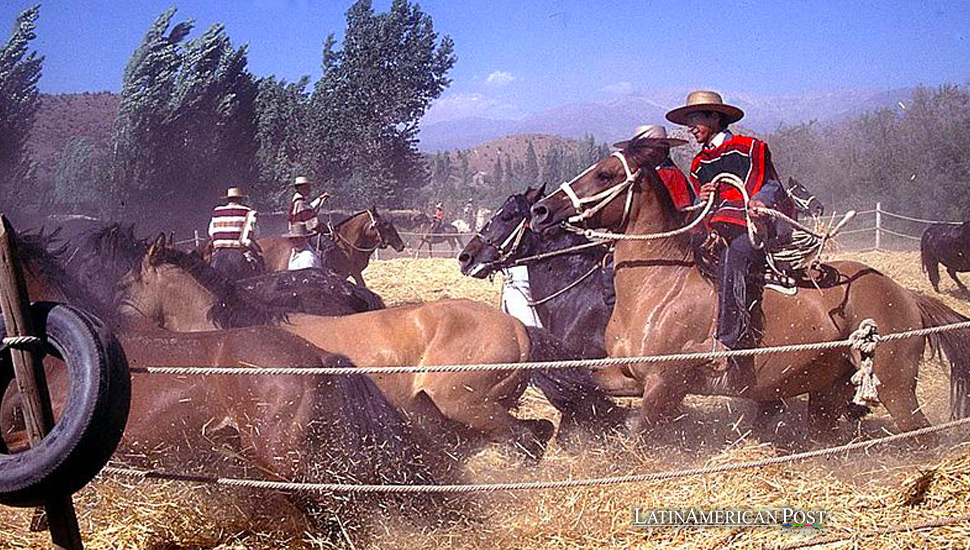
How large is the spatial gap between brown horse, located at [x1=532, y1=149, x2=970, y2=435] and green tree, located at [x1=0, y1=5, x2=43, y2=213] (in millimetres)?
22119

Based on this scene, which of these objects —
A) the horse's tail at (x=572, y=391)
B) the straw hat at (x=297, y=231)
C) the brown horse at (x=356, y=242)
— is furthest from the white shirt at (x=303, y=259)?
the horse's tail at (x=572, y=391)

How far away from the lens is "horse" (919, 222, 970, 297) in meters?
13.6

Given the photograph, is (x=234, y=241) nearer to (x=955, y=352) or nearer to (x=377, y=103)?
(x=955, y=352)

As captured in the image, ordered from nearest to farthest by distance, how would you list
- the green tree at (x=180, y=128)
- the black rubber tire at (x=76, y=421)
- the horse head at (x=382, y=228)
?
the black rubber tire at (x=76, y=421)
the horse head at (x=382, y=228)
the green tree at (x=180, y=128)

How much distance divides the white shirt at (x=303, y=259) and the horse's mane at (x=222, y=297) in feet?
14.5

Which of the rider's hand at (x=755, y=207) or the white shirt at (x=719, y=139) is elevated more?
the white shirt at (x=719, y=139)

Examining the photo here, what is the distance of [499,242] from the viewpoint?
24.9 feet

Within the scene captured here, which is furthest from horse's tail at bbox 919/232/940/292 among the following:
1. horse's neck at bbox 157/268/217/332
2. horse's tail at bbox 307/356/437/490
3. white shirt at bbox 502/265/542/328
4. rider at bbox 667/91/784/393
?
Result: horse's tail at bbox 307/356/437/490

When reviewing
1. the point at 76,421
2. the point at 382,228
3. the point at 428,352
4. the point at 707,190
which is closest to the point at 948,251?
the point at 382,228

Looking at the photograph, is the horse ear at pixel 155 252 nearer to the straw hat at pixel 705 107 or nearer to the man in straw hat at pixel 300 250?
the straw hat at pixel 705 107

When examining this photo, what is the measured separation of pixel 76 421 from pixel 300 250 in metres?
8.16

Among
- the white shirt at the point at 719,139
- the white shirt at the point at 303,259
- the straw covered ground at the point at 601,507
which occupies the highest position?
the white shirt at the point at 719,139

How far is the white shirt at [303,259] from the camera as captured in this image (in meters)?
10.5

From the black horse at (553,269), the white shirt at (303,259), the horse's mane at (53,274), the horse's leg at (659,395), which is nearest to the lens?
the horse's mane at (53,274)
